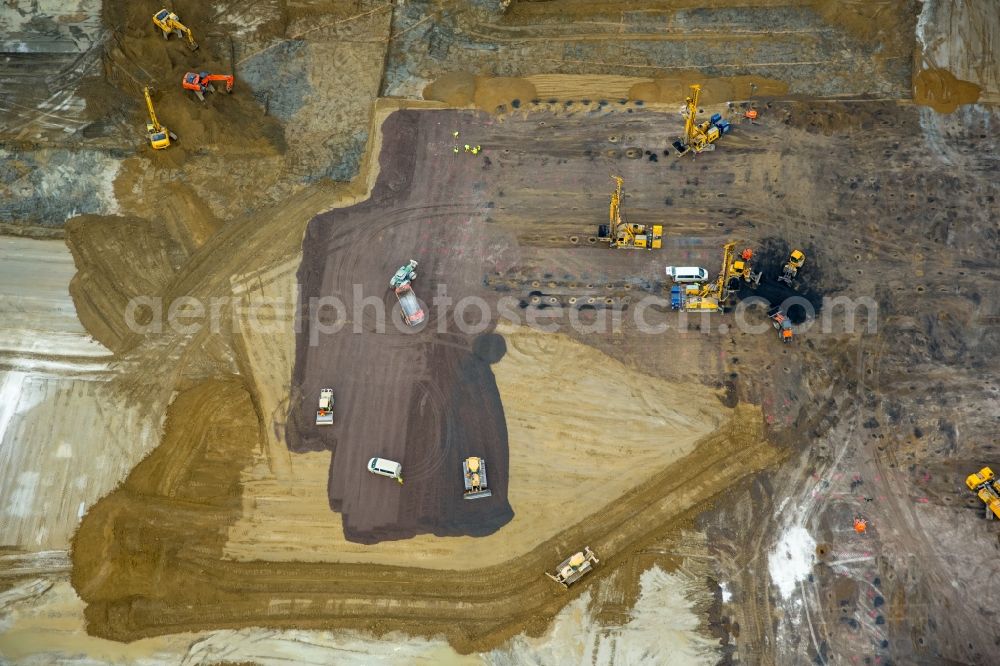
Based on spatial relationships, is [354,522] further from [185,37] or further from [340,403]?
[185,37]

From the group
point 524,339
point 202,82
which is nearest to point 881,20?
point 524,339

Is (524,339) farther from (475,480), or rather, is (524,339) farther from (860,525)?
(860,525)

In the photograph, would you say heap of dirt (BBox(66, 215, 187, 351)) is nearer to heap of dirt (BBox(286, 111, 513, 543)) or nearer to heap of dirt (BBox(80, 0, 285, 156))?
heap of dirt (BBox(80, 0, 285, 156))

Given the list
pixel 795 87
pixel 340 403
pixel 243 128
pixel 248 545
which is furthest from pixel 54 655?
pixel 795 87

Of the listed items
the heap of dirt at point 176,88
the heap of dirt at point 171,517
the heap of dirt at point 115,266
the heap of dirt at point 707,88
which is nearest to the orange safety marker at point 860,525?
the heap of dirt at point 707,88

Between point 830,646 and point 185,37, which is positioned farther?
point 185,37

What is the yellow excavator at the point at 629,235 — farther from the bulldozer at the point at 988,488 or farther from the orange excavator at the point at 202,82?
the orange excavator at the point at 202,82

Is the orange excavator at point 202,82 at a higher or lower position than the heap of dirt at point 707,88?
lower
